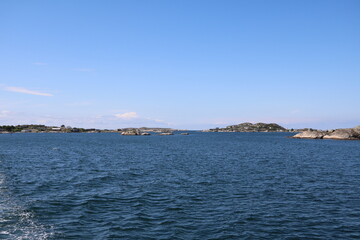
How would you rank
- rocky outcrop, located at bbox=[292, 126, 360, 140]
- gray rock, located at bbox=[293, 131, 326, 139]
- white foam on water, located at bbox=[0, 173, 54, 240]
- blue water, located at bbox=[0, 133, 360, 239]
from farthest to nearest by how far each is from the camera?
gray rock, located at bbox=[293, 131, 326, 139]
rocky outcrop, located at bbox=[292, 126, 360, 140]
blue water, located at bbox=[0, 133, 360, 239]
white foam on water, located at bbox=[0, 173, 54, 240]

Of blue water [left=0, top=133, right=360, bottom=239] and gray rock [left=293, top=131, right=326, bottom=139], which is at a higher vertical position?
gray rock [left=293, top=131, right=326, bottom=139]

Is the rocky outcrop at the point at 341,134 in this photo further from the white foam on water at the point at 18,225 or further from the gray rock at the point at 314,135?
the white foam on water at the point at 18,225

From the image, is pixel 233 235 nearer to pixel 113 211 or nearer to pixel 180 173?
pixel 113 211

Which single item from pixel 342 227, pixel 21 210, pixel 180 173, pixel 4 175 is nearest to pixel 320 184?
pixel 342 227

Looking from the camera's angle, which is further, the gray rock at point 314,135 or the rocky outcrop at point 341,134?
the gray rock at point 314,135

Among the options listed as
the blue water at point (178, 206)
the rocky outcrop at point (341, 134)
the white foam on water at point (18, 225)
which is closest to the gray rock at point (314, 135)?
the rocky outcrop at point (341, 134)

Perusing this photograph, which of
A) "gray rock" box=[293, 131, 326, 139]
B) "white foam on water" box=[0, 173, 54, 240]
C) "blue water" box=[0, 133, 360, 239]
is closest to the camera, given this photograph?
"white foam on water" box=[0, 173, 54, 240]

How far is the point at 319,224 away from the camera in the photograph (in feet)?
68.5

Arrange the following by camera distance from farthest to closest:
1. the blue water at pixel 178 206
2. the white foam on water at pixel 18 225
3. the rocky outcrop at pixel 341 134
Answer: the rocky outcrop at pixel 341 134 → the blue water at pixel 178 206 → the white foam on water at pixel 18 225

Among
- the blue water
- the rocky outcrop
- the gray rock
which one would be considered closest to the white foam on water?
the blue water

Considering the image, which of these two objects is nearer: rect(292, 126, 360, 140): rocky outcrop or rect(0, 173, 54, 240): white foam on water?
rect(0, 173, 54, 240): white foam on water

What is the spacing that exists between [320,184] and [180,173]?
68.2 ft

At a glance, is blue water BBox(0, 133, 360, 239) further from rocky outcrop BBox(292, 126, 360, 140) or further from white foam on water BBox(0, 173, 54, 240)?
rocky outcrop BBox(292, 126, 360, 140)

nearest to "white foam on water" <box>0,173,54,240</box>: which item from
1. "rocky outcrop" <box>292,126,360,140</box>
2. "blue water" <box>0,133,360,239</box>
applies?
"blue water" <box>0,133,360,239</box>
